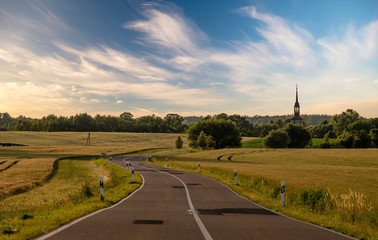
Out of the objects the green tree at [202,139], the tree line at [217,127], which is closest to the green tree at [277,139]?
the tree line at [217,127]

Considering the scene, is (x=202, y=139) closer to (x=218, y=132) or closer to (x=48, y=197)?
(x=218, y=132)

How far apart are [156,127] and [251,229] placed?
154 metres

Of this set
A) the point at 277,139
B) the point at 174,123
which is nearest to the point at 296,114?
the point at 174,123

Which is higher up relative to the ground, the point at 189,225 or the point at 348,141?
the point at 348,141

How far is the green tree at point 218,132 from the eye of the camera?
88.6 m

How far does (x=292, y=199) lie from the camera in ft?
47.2

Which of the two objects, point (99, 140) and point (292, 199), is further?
point (99, 140)

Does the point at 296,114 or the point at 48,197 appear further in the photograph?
the point at 296,114

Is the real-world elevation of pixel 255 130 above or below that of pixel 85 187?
above

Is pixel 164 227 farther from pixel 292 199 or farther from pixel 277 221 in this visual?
pixel 292 199

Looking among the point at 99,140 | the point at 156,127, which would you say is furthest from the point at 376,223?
the point at 156,127

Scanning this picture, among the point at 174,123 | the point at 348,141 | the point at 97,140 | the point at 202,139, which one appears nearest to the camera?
the point at 202,139

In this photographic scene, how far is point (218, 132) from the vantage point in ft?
293

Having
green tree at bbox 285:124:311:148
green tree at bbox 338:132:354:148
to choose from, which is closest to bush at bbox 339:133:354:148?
green tree at bbox 338:132:354:148
